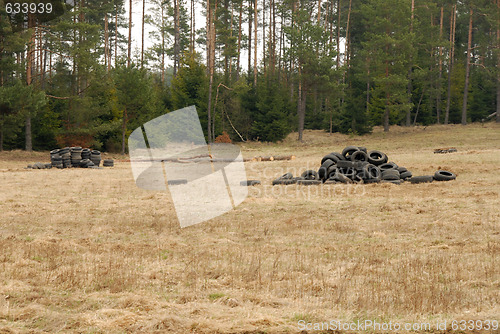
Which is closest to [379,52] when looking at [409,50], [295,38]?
[409,50]

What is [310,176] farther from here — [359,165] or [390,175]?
[390,175]

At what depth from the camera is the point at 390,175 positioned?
17094 millimetres

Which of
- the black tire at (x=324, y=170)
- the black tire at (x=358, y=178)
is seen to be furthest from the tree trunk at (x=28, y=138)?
the black tire at (x=358, y=178)

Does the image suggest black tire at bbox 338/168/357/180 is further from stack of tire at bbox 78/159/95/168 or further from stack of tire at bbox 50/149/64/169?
A: stack of tire at bbox 50/149/64/169

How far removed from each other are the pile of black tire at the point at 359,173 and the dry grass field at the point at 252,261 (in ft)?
4.70

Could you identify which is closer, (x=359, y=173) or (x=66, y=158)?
(x=359, y=173)

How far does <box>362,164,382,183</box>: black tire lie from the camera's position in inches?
671

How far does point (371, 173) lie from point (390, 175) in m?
0.68

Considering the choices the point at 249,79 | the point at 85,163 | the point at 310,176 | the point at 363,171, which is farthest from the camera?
the point at 249,79

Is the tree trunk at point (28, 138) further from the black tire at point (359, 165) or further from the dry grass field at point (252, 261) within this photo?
the black tire at point (359, 165)

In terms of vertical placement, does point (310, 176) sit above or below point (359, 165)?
below
